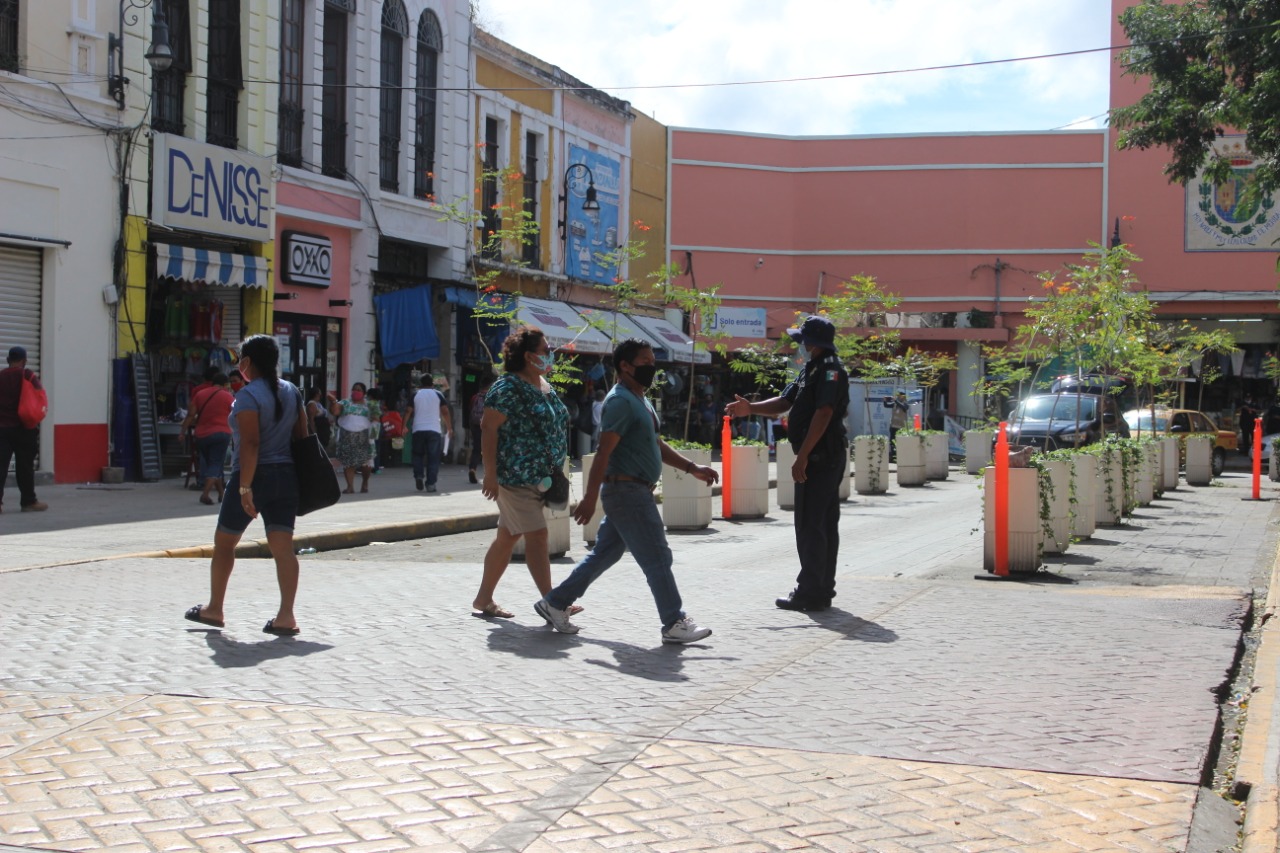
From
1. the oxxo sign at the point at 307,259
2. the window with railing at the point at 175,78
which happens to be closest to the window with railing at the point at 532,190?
the oxxo sign at the point at 307,259

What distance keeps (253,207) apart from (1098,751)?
1874 cm

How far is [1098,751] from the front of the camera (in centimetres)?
523

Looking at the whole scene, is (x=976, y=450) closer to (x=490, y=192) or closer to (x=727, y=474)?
(x=490, y=192)

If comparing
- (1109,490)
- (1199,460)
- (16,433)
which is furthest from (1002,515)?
(1199,460)

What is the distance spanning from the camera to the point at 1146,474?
18703 millimetres

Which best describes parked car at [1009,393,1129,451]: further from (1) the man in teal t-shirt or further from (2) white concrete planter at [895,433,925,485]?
(1) the man in teal t-shirt

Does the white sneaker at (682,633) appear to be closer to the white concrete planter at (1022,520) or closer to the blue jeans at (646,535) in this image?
the blue jeans at (646,535)

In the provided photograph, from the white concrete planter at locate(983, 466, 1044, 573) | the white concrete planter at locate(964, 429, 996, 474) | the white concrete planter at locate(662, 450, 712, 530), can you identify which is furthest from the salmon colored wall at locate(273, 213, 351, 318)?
the white concrete planter at locate(983, 466, 1044, 573)

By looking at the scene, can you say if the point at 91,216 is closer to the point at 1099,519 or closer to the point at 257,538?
the point at 257,538

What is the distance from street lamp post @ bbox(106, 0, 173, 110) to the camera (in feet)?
60.4

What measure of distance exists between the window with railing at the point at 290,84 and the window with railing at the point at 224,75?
1.16m

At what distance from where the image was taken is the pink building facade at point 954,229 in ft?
129

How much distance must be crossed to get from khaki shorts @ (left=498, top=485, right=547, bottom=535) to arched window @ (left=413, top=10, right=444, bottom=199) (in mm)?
20101

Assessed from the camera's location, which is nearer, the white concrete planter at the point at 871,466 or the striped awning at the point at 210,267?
the striped awning at the point at 210,267
